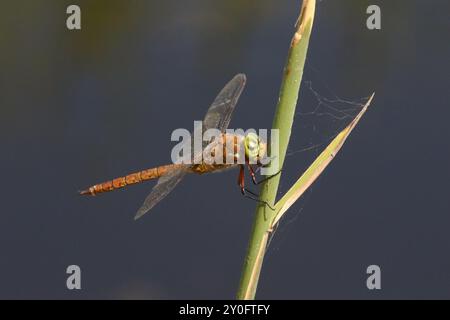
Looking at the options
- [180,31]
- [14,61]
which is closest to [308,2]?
[180,31]

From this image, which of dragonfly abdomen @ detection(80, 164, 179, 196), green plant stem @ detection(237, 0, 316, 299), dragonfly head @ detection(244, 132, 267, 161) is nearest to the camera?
green plant stem @ detection(237, 0, 316, 299)

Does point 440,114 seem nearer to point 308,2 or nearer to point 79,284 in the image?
point 79,284

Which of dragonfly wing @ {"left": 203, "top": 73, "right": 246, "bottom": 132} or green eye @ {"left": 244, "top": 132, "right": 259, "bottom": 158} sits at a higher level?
dragonfly wing @ {"left": 203, "top": 73, "right": 246, "bottom": 132}

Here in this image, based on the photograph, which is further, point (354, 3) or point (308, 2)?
point (354, 3)

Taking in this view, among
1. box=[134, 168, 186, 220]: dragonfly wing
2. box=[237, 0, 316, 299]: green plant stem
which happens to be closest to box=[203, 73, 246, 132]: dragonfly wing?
box=[134, 168, 186, 220]: dragonfly wing

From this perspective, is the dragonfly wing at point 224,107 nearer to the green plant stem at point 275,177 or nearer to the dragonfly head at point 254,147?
the dragonfly head at point 254,147

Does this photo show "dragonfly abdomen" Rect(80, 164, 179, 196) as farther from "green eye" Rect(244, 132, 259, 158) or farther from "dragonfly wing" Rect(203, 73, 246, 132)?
"green eye" Rect(244, 132, 259, 158)

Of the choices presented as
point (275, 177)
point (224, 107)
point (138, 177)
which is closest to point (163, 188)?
point (138, 177)

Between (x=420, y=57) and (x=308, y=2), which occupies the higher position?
(x=420, y=57)
